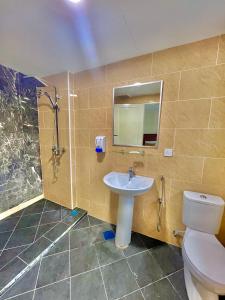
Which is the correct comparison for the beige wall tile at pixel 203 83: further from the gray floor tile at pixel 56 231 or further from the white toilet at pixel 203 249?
the gray floor tile at pixel 56 231

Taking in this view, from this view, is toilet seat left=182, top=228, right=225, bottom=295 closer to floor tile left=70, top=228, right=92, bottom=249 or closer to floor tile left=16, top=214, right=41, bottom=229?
floor tile left=70, top=228, right=92, bottom=249

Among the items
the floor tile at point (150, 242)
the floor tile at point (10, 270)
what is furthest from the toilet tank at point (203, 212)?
the floor tile at point (10, 270)

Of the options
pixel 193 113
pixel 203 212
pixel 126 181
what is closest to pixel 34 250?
pixel 126 181

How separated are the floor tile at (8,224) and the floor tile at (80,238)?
2.69ft

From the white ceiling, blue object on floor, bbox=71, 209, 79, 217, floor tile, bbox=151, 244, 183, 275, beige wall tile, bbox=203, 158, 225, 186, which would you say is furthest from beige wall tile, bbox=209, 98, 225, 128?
blue object on floor, bbox=71, 209, 79, 217

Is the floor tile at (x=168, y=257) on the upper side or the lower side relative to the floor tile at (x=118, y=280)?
upper

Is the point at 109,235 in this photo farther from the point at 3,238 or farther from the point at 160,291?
the point at 3,238

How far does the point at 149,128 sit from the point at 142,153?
0.31m

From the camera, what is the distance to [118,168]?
1915 mm

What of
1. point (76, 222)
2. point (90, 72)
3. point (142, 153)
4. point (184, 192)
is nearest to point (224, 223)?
point (184, 192)

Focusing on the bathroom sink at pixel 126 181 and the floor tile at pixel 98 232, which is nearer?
the bathroom sink at pixel 126 181

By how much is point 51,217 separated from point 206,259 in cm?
198

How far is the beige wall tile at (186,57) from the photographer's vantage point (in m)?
1.32

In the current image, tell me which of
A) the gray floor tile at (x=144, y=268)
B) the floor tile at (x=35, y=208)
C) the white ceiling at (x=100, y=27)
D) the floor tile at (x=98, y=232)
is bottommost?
the gray floor tile at (x=144, y=268)
